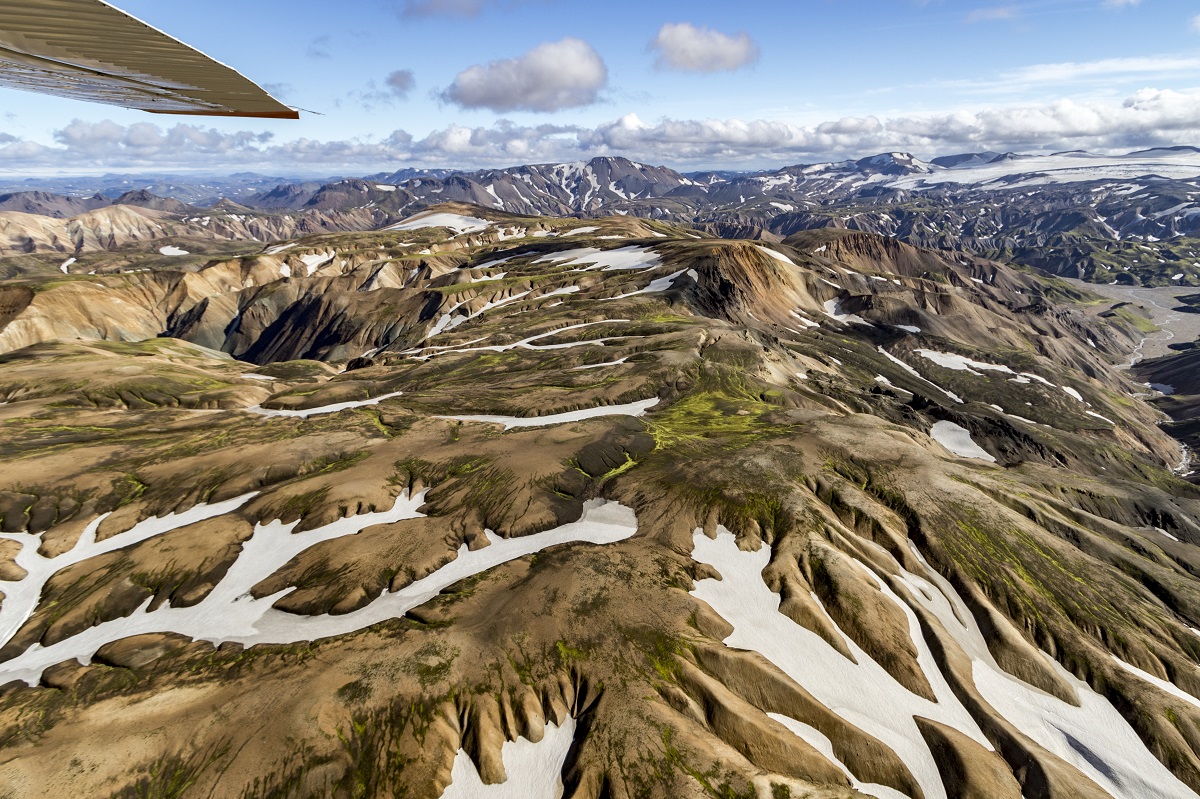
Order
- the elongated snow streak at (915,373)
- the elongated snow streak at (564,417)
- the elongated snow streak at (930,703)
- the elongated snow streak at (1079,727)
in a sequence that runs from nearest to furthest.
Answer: the elongated snow streak at (1079,727) < the elongated snow streak at (930,703) < the elongated snow streak at (564,417) < the elongated snow streak at (915,373)

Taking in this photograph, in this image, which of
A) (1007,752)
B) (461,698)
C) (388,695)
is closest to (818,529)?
(1007,752)

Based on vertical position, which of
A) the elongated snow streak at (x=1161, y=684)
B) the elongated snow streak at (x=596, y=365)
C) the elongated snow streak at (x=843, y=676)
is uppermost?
the elongated snow streak at (x=596, y=365)

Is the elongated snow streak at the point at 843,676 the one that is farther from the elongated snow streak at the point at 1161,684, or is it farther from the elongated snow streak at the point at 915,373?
the elongated snow streak at the point at 915,373

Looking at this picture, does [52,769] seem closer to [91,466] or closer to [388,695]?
[388,695]

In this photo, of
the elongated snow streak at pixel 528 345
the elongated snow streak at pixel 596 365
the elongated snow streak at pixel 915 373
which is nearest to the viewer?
the elongated snow streak at pixel 596 365

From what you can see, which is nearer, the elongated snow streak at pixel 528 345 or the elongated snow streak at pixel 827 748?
the elongated snow streak at pixel 827 748

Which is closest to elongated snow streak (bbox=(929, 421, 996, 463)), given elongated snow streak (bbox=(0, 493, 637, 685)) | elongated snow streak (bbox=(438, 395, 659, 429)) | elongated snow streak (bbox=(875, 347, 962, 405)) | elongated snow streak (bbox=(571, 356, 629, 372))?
elongated snow streak (bbox=(875, 347, 962, 405))

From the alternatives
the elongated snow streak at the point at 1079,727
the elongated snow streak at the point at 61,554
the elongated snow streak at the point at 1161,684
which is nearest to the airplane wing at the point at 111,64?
the elongated snow streak at the point at 1079,727
